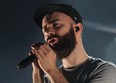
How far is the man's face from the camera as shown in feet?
4.28

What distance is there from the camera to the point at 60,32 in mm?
1326

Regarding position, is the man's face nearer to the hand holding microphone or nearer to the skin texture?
the skin texture

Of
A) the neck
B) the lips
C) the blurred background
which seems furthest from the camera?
the blurred background

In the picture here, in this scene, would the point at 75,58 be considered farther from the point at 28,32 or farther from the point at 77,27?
the point at 28,32

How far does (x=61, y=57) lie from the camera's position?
1370mm

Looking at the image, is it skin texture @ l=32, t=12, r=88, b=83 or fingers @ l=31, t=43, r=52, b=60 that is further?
skin texture @ l=32, t=12, r=88, b=83

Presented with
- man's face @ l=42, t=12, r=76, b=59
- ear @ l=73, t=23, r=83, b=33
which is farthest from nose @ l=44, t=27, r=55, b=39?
ear @ l=73, t=23, r=83, b=33

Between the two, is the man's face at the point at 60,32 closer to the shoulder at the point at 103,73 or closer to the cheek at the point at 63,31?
the cheek at the point at 63,31

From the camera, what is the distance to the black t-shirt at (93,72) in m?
1.24

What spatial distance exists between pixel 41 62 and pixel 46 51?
0.05 m

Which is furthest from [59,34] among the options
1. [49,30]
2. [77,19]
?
[77,19]

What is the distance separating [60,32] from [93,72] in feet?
0.73

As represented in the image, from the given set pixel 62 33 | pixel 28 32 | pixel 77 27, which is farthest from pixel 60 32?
pixel 28 32

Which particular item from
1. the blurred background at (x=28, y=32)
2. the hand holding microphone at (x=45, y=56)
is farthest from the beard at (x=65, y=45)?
the blurred background at (x=28, y=32)
